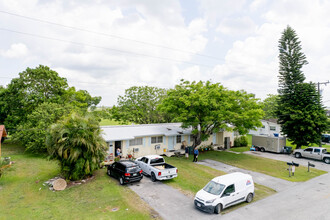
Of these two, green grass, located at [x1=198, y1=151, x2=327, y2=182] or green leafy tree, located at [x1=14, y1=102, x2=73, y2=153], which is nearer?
green grass, located at [x1=198, y1=151, x2=327, y2=182]

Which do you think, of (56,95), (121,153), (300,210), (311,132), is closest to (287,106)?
(311,132)

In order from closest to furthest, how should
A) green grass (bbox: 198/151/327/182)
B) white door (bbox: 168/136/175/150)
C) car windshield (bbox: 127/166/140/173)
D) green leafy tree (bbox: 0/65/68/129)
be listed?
car windshield (bbox: 127/166/140/173)
green grass (bbox: 198/151/327/182)
white door (bbox: 168/136/175/150)
green leafy tree (bbox: 0/65/68/129)

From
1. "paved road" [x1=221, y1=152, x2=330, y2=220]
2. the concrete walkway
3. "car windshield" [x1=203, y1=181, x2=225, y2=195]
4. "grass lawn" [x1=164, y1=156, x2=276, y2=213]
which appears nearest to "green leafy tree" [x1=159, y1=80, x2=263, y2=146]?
the concrete walkway

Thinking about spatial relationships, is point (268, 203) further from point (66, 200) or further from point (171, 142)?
point (171, 142)

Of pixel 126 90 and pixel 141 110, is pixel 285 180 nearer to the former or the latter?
pixel 141 110

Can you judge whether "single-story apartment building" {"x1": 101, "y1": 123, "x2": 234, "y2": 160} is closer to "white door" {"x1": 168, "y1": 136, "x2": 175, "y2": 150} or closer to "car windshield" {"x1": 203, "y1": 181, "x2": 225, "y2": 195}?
"white door" {"x1": 168, "y1": 136, "x2": 175, "y2": 150}

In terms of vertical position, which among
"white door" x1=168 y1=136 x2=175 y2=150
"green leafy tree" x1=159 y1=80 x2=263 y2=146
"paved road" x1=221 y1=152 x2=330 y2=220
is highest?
"green leafy tree" x1=159 y1=80 x2=263 y2=146

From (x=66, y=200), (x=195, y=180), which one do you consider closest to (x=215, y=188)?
(x=195, y=180)
